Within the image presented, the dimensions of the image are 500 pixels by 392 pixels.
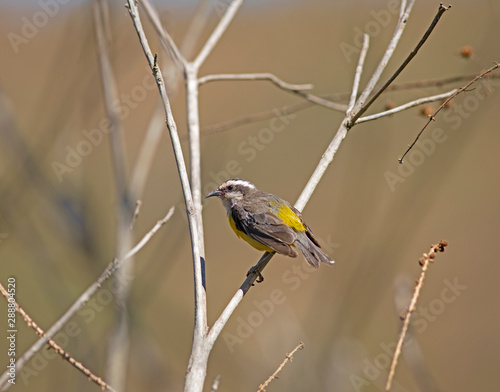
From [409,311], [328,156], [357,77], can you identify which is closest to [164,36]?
[357,77]

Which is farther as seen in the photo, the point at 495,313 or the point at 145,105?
the point at 145,105

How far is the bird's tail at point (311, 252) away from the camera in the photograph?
5230 millimetres

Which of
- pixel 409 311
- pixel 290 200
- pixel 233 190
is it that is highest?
pixel 290 200

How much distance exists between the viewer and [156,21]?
4.20m

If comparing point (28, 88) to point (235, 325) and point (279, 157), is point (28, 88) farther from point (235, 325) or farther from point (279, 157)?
point (235, 325)

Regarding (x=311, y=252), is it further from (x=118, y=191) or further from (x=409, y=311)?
(x=409, y=311)

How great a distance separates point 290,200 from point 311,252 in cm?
1257

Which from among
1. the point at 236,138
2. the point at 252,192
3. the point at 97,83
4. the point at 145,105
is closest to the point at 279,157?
the point at 236,138

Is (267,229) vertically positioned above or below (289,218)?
below

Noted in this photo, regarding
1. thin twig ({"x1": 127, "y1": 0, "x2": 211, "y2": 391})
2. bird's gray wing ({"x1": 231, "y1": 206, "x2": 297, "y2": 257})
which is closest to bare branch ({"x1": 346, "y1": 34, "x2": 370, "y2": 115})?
thin twig ({"x1": 127, "y1": 0, "x2": 211, "y2": 391})

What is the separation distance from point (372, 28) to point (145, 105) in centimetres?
2573

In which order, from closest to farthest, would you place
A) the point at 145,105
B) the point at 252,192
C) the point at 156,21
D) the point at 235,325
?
the point at 156,21 → the point at 252,192 → the point at 235,325 → the point at 145,105

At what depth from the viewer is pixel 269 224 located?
5.37 metres

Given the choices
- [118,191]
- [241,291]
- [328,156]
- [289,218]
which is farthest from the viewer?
[289,218]
